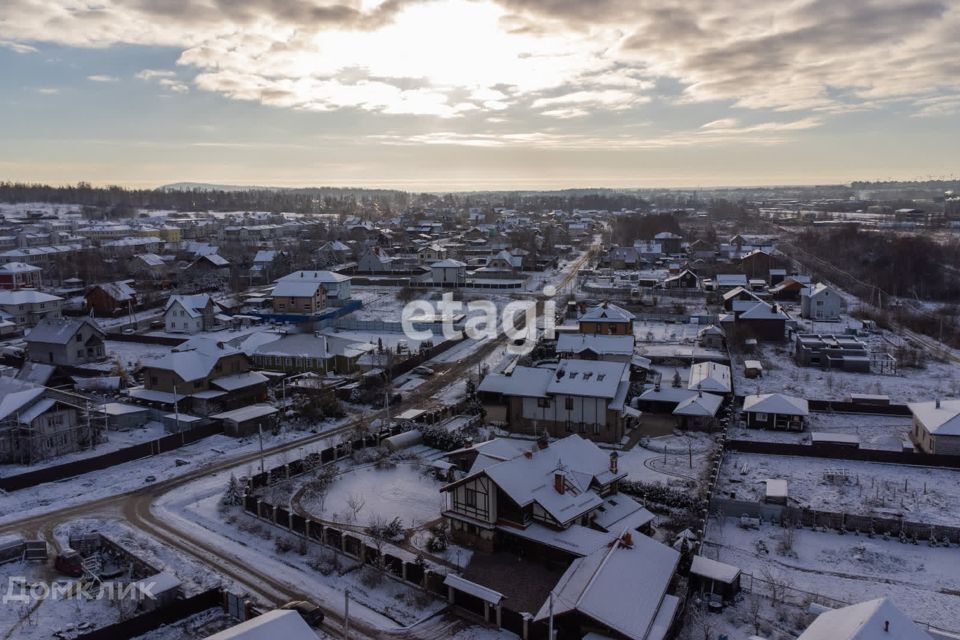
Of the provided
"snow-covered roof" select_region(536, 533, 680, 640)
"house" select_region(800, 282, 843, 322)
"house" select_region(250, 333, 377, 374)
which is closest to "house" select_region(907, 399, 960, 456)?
"snow-covered roof" select_region(536, 533, 680, 640)

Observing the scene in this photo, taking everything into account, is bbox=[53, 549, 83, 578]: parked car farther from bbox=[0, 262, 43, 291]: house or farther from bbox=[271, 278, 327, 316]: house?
bbox=[0, 262, 43, 291]: house

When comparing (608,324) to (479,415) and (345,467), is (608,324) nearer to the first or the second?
(479,415)

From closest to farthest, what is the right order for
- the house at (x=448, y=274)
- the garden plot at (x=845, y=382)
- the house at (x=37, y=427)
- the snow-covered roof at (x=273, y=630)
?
the snow-covered roof at (x=273, y=630)
the house at (x=37, y=427)
the garden plot at (x=845, y=382)
the house at (x=448, y=274)

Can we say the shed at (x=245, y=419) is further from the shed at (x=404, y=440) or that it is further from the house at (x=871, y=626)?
the house at (x=871, y=626)

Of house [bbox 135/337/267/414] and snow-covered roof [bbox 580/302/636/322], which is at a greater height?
snow-covered roof [bbox 580/302/636/322]

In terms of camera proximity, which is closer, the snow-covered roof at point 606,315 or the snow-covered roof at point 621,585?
the snow-covered roof at point 621,585

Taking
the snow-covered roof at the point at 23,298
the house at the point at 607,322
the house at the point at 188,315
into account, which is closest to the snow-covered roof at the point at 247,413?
the house at the point at 607,322
